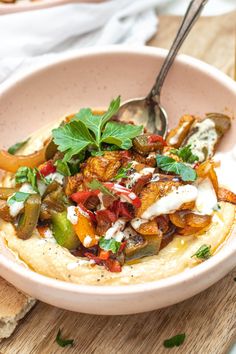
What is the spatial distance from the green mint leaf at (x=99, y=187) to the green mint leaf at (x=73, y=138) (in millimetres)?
242

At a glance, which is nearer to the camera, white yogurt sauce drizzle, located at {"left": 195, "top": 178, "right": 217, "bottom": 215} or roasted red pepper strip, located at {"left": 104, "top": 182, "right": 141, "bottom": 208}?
roasted red pepper strip, located at {"left": 104, "top": 182, "right": 141, "bottom": 208}

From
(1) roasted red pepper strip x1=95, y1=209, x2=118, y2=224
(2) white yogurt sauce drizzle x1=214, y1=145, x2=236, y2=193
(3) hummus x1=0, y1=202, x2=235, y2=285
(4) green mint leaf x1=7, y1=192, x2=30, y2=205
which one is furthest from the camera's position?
(2) white yogurt sauce drizzle x1=214, y1=145, x2=236, y2=193

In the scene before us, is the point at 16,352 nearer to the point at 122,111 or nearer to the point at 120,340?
the point at 120,340

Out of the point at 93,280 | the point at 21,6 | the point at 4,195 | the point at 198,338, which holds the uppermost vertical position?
the point at 21,6

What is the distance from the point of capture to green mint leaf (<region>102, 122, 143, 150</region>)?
130 inches

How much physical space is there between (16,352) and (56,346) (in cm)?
20

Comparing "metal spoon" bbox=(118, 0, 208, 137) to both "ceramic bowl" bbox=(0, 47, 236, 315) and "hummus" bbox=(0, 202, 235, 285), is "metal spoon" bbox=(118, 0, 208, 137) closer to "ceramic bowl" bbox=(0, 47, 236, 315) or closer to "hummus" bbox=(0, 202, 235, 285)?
"ceramic bowl" bbox=(0, 47, 236, 315)

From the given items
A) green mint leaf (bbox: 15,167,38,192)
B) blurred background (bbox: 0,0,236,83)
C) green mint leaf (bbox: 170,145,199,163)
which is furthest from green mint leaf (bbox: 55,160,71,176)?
blurred background (bbox: 0,0,236,83)

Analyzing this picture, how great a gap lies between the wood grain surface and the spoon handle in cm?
128

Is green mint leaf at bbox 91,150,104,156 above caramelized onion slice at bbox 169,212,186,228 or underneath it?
above

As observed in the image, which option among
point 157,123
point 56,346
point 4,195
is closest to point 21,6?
point 157,123

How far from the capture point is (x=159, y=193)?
3.13 m

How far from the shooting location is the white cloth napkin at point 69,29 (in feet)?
14.9

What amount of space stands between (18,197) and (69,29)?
1946 millimetres
